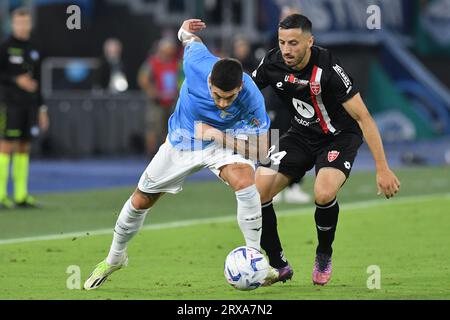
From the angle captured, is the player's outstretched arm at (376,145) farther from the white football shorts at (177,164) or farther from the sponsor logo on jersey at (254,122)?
the white football shorts at (177,164)

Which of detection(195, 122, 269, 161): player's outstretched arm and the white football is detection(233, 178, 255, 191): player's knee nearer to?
detection(195, 122, 269, 161): player's outstretched arm

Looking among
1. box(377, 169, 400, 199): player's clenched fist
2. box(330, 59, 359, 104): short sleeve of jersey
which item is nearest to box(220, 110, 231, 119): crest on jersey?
box(330, 59, 359, 104): short sleeve of jersey

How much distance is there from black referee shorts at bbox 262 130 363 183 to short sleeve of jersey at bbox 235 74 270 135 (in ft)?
1.94

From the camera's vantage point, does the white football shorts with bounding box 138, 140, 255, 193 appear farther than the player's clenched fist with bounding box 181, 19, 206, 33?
No

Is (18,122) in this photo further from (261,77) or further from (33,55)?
(261,77)

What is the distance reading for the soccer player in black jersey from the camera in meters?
9.96

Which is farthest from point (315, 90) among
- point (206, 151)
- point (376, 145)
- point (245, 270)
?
point (245, 270)

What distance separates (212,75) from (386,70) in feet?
64.1

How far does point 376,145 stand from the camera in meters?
9.91

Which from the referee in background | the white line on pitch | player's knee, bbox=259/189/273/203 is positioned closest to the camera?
player's knee, bbox=259/189/273/203

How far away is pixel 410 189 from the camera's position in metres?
19.5

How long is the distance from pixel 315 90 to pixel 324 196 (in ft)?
2.94

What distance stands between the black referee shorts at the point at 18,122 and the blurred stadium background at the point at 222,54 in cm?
561
